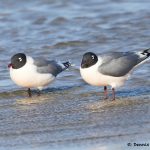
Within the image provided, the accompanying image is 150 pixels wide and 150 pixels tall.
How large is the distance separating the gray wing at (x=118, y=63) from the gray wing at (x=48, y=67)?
1.09m

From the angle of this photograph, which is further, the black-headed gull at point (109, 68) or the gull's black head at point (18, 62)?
the gull's black head at point (18, 62)

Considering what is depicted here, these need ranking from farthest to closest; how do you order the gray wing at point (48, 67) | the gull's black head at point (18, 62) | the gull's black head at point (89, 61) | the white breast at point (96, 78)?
the gray wing at point (48, 67) → the gull's black head at point (18, 62) → the gull's black head at point (89, 61) → the white breast at point (96, 78)

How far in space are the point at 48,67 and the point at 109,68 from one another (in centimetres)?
128

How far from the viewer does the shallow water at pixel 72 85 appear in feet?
26.9

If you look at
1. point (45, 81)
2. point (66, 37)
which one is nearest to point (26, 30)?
point (66, 37)

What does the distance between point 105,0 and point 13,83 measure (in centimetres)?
802

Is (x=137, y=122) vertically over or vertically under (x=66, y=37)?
under

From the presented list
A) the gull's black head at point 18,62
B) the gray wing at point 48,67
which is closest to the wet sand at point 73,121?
the gray wing at point 48,67

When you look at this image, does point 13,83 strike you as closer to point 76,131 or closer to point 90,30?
point 76,131

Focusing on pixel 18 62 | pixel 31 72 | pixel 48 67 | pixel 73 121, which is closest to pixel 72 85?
pixel 48 67

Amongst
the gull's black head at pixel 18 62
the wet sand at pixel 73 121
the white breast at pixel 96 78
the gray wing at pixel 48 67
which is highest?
the gull's black head at pixel 18 62

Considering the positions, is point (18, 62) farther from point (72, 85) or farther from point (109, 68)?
point (109, 68)

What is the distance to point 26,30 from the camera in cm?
1605

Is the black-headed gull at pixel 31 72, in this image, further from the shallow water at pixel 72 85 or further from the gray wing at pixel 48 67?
the shallow water at pixel 72 85
